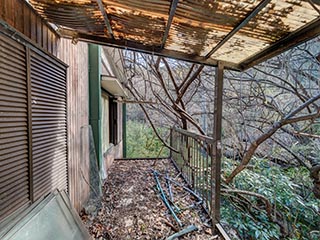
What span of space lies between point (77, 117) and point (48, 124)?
1072mm

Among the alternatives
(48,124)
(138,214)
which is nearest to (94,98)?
(48,124)

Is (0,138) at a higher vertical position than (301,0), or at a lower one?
lower

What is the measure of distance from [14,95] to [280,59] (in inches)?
215

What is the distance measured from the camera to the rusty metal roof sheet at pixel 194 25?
1756 millimetres

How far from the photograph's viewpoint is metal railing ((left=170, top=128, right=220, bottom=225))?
324 cm

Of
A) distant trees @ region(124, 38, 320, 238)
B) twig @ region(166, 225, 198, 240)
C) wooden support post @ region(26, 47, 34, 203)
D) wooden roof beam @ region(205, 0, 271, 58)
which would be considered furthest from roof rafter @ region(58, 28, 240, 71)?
twig @ region(166, 225, 198, 240)

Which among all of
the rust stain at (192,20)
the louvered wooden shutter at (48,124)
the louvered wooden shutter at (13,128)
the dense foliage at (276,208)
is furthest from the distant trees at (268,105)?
the louvered wooden shutter at (13,128)

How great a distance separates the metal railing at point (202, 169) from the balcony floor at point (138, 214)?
0.71ft

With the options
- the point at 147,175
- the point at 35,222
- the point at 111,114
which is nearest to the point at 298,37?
the point at 35,222

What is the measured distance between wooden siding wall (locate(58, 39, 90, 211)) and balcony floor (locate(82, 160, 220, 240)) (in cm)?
50

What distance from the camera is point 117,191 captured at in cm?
455

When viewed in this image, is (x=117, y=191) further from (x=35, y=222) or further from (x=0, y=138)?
(x=0, y=138)

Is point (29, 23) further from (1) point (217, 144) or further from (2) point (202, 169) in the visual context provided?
(2) point (202, 169)

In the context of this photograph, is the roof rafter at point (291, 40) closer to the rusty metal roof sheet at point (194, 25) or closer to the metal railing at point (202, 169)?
the rusty metal roof sheet at point (194, 25)
